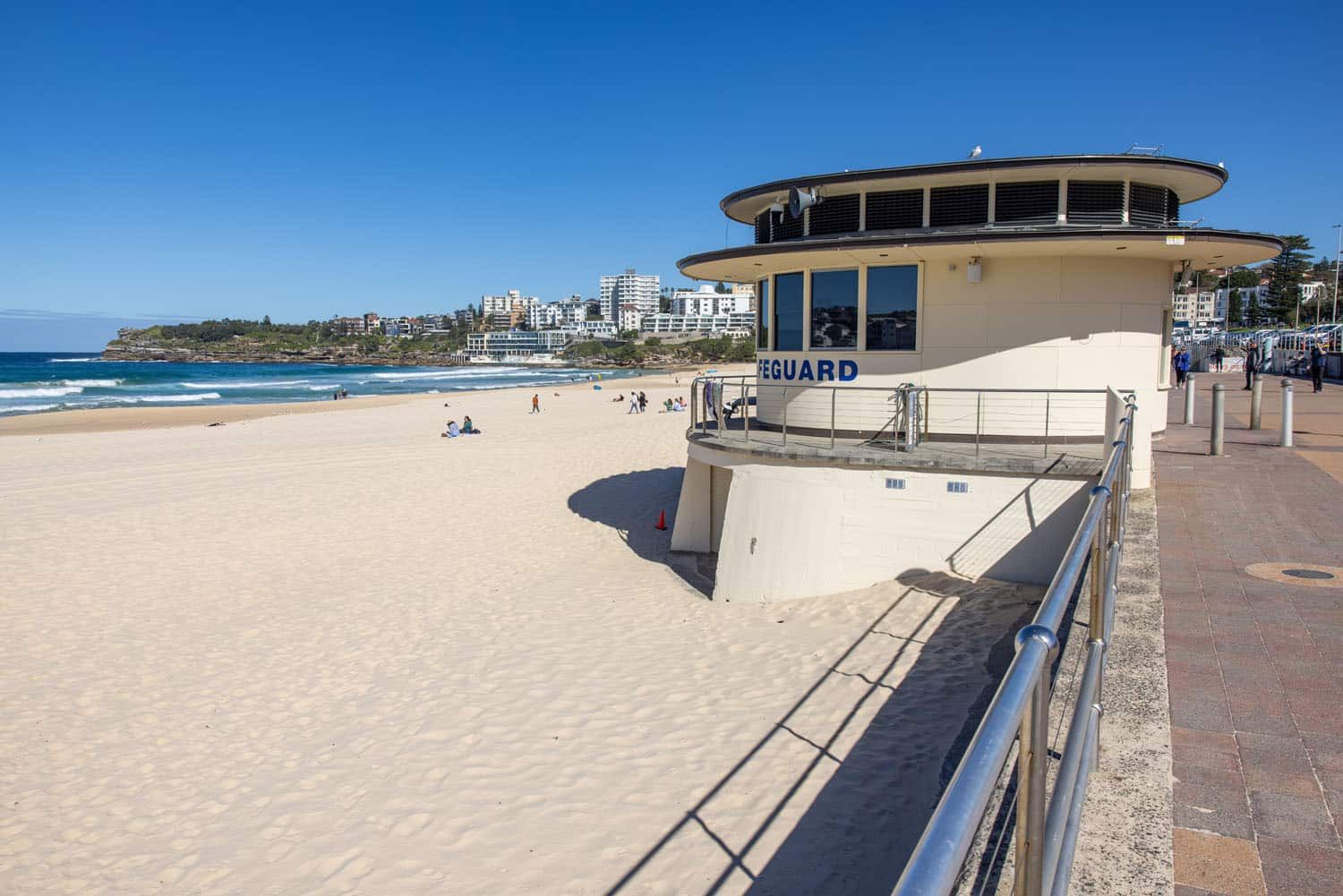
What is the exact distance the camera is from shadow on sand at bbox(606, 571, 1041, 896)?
19.1 feet

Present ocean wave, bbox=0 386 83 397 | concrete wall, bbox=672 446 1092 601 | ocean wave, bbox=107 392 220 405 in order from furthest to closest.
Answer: ocean wave, bbox=0 386 83 397, ocean wave, bbox=107 392 220 405, concrete wall, bbox=672 446 1092 601

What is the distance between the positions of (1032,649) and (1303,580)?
594cm

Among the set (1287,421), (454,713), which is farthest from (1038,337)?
(454,713)

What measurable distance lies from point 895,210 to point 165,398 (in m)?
62.5

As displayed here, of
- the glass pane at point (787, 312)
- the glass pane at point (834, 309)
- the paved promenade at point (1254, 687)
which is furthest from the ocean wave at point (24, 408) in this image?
the paved promenade at point (1254, 687)

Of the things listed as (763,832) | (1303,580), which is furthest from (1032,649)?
(1303,580)

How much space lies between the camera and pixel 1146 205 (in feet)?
38.4

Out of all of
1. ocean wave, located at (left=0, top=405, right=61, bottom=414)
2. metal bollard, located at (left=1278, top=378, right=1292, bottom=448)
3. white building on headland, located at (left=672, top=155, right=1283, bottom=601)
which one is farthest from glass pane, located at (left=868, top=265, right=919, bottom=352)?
ocean wave, located at (left=0, top=405, right=61, bottom=414)

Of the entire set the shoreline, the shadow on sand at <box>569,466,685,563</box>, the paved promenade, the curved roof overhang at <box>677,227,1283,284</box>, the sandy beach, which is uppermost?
the curved roof overhang at <box>677,227,1283,284</box>

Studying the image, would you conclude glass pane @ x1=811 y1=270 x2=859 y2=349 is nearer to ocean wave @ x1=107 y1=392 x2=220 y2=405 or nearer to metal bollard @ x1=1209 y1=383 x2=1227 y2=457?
metal bollard @ x1=1209 y1=383 x2=1227 y2=457

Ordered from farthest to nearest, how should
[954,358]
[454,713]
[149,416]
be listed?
1. [149,416]
2. [954,358]
3. [454,713]

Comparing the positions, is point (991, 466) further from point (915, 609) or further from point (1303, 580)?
point (1303, 580)

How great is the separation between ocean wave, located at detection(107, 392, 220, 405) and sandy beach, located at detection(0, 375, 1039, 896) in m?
47.8

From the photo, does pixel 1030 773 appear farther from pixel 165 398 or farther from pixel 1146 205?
pixel 165 398
